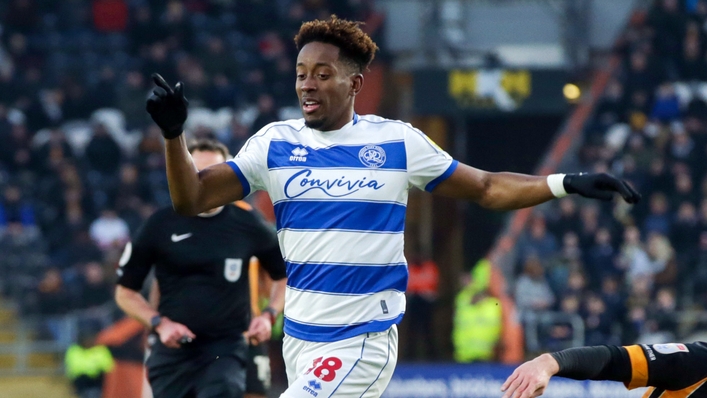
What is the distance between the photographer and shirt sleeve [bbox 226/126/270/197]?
4.83m

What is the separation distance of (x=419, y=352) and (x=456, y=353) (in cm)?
117

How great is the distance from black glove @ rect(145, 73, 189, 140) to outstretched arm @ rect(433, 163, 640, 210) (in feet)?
4.04

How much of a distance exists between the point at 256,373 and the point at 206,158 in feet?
4.60

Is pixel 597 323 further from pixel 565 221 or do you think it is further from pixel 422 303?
pixel 422 303

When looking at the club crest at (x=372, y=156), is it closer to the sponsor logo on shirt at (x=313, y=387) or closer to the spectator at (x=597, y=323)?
the sponsor logo on shirt at (x=313, y=387)

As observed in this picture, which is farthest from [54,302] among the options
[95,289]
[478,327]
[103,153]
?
[478,327]

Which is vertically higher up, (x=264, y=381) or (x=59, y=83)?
(x=59, y=83)

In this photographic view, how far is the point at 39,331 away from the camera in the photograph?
51.8 feet

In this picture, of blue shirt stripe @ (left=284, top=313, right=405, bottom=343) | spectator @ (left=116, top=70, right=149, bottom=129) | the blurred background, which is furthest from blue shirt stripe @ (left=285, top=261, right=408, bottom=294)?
spectator @ (left=116, top=70, right=149, bottom=129)

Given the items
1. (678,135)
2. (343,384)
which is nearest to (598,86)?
(678,135)

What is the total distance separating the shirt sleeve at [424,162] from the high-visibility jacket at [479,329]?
9.86 m

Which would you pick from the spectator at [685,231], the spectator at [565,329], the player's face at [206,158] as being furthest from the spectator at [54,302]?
the player's face at [206,158]

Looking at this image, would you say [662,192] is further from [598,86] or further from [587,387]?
[587,387]

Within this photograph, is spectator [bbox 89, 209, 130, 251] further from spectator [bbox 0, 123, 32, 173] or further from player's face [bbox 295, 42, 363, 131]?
player's face [bbox 295, 42, 363, 131]
